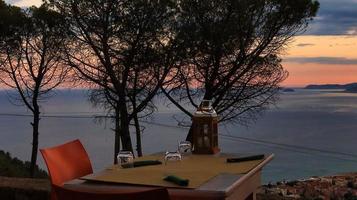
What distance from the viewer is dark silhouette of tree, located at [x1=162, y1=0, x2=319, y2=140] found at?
10.0 meters

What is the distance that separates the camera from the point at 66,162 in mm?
2801

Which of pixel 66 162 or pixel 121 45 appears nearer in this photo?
pixel 66 162

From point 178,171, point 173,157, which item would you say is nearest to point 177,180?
point 178,171

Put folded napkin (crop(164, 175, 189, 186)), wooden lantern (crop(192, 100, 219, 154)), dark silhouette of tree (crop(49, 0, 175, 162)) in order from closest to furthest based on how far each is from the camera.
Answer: folded napkin (crop(164, 175, 189, 186)), wooden lantern (crop(192, 100, 219, 154)), dark silhouette of tree (crop(49, 0, 175, 162))

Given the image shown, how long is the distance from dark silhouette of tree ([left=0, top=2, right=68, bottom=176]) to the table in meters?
9.06

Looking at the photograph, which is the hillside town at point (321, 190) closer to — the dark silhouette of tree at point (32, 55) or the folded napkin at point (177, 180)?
the folded napkin at point (177, 180)

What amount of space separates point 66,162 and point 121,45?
7454 mm

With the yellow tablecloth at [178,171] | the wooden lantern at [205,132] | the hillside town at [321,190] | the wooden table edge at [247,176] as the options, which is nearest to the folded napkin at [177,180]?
the yellow tablecloth at [178,171]

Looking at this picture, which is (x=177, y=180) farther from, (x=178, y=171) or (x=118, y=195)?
(x=118, y=195)

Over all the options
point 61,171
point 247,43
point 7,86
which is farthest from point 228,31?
point 61,171

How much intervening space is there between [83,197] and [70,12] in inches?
358

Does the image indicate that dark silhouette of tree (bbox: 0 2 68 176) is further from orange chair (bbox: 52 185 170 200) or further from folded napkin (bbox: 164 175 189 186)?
orange chair (bbox: 52 185 170 200)

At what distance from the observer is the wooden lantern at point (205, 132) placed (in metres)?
2.84

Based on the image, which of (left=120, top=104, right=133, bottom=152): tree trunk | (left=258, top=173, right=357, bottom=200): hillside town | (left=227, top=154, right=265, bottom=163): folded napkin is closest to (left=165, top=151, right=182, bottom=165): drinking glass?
(left=227, top=154, right=265, bottom=163): folded napkin
